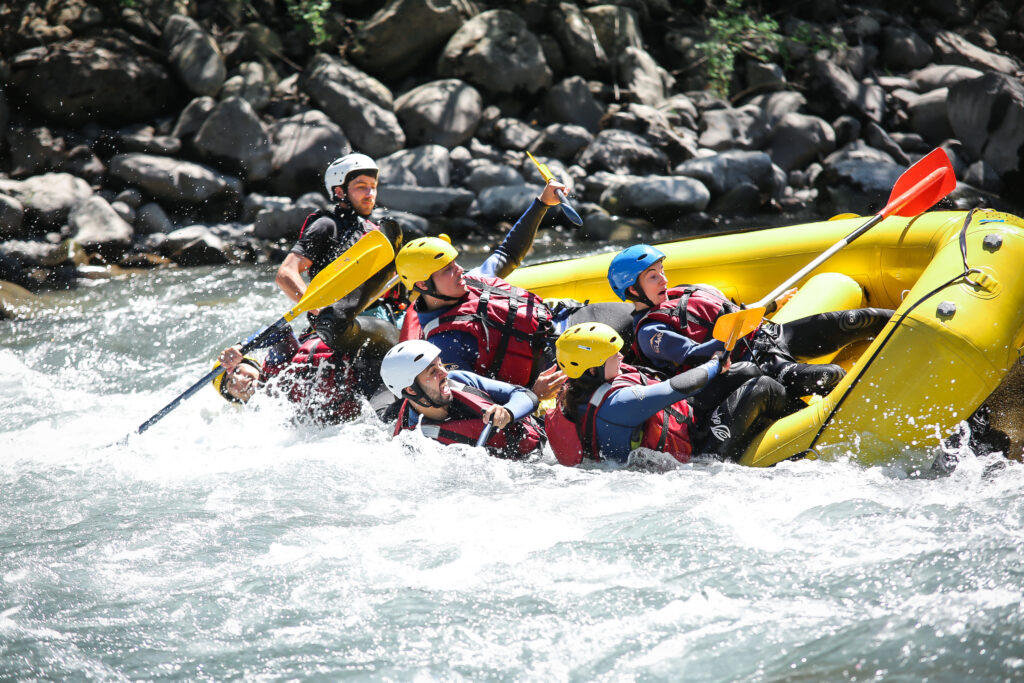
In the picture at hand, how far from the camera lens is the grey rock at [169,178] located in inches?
342

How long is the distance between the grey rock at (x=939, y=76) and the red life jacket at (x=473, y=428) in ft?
32.3

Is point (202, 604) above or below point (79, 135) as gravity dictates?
above

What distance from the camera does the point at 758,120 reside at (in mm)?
10344

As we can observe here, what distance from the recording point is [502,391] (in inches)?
145

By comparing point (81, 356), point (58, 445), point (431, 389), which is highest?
point (431, 389)

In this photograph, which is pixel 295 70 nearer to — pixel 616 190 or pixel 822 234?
pixel 616 190

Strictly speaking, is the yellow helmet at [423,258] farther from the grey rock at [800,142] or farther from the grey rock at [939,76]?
the grey rock at [939,76]

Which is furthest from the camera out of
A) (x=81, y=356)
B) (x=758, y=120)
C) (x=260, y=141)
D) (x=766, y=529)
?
(x=758, y=120)

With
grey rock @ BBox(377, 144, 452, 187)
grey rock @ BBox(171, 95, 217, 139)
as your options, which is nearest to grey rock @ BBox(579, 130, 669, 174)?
grey rock @ BBox(377, 144, 452, 187)

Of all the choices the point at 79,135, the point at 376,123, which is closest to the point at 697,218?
the point at 376,123

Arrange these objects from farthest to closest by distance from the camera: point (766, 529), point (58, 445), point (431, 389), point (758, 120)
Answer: point (758, 120) → point (58, 445) → point (431, 389) → point (766, 529)

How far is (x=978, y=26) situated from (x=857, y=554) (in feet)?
42.1

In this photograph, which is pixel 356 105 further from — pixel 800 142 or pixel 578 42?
pixel 800 142

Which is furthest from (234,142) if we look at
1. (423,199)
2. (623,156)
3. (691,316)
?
(691,316)
